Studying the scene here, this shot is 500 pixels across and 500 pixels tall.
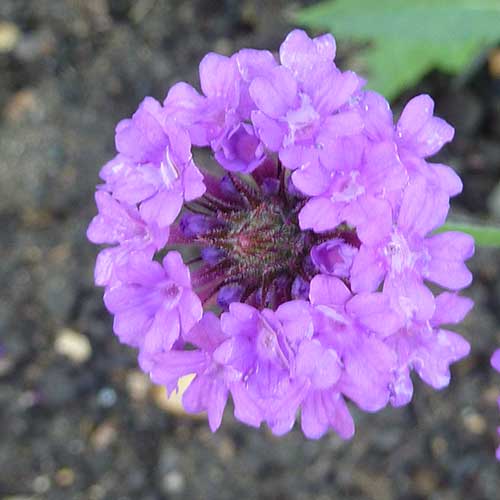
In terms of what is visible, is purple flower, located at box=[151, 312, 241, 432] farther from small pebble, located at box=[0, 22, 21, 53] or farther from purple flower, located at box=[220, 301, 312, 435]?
small pebble, located at box=[0, 22, 21, 53]

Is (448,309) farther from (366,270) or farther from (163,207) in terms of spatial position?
(163,207)

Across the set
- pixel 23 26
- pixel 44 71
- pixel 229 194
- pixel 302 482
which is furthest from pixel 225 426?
pixel 23 26

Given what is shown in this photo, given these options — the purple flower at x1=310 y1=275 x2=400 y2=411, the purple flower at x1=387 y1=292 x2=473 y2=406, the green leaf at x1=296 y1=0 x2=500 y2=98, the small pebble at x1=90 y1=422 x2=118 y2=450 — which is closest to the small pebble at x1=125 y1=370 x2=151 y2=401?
the small pebble at x1=90 y1=422 x2=118 y2=450

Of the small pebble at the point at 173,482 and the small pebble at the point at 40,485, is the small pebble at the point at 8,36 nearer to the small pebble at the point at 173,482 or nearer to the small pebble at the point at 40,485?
the small pebble at the point at 40,485

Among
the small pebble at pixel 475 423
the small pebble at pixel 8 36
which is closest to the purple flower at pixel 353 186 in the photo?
the small pebble at pixel 475 423

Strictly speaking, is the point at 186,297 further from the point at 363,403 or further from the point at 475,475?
the point at 475,475

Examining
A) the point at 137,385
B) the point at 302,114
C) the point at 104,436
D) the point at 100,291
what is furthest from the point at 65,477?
the point at 302,114
